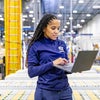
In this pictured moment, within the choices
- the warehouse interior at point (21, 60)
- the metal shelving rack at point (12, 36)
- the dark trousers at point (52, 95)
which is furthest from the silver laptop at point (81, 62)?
the metal shelving rack at point (12, 36)

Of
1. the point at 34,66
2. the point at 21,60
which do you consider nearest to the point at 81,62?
the point at 34,66

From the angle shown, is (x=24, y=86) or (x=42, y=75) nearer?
(x=42, y=75)

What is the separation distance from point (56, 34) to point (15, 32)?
10145mm

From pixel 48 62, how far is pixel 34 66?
0.36ft

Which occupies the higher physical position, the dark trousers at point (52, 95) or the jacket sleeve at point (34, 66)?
the jacket sleeve at point (34, 66)

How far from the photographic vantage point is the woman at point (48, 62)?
2.34m

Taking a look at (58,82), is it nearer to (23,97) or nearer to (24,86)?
(23,97)

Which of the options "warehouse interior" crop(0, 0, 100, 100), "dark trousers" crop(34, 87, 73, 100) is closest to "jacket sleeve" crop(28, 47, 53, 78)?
"dark trousers" crop(34, 87, 73, 100)

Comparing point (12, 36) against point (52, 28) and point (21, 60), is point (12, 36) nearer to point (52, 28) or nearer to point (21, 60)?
point (21, 60)

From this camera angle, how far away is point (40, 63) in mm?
2365

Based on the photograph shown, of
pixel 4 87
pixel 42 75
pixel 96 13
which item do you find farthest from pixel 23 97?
pixel 96 13

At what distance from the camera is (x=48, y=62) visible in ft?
7.67

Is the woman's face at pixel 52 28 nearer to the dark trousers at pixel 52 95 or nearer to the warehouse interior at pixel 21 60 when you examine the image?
the dark trousers at pixel 52 95

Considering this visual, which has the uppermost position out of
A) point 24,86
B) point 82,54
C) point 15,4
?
point 15,4
